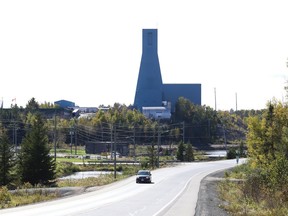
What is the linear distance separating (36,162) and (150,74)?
314 feet

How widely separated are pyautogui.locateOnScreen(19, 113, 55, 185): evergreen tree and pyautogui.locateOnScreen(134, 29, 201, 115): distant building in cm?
9198

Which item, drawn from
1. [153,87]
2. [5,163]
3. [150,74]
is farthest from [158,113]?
[5,163]

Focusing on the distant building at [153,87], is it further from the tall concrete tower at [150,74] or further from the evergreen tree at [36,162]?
the evergreen tree at [36,162]

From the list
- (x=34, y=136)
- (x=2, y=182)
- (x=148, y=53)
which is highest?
(x=148, y=53)

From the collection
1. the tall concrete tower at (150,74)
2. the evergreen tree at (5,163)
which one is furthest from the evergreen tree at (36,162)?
the tall concrete tower at (150,74)

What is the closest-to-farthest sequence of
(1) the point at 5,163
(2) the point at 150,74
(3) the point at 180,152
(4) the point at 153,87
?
(1) the point at 5,163 < (3) the point at 180,152 < (2) the point at 150,74 < (4) the point at 153,87

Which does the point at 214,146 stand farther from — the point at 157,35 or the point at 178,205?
the point at 178,205

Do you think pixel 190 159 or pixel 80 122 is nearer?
pixel 190 159

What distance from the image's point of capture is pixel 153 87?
146375mm

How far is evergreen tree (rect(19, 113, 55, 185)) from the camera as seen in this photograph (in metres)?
49.3

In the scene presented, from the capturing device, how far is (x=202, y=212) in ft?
75.2

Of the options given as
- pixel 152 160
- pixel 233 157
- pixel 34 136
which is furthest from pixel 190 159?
pixel 34 136

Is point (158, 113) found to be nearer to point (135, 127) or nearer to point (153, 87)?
point (153, 87)

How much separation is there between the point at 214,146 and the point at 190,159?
138ft
